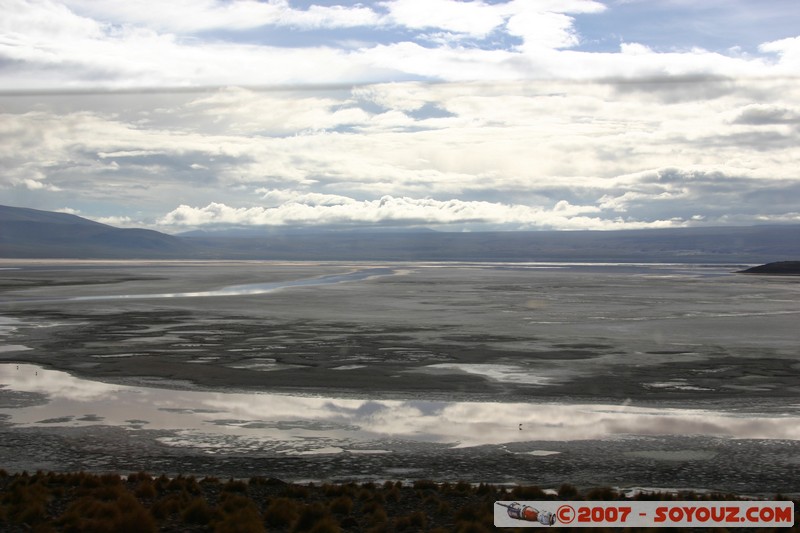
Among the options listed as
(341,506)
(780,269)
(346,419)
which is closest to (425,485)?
(341,506)

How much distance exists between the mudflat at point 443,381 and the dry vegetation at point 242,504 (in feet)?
4.10

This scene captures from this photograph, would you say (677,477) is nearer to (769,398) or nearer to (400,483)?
(400,483)

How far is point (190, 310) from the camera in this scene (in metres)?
50.5

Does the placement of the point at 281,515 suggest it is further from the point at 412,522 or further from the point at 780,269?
the point at 780,269

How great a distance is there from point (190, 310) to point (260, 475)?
37.8 metres

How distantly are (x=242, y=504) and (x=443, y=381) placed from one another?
42.5 ft

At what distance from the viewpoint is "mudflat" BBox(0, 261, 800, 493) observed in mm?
14945

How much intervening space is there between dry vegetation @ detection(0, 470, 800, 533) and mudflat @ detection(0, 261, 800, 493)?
1.25 m

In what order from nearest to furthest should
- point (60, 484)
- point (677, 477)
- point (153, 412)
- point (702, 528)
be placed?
point (702, 528) → point (60, 484) → point (677, 477) → point (153, 412)

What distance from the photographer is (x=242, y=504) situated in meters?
11.8

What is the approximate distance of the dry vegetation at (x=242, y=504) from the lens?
1093 centimetres

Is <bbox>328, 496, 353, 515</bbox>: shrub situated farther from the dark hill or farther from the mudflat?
the dark hill

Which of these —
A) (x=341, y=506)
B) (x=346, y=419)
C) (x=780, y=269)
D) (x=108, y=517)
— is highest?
(x=780, y=269)

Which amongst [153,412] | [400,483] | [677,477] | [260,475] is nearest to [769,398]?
[677,477]
